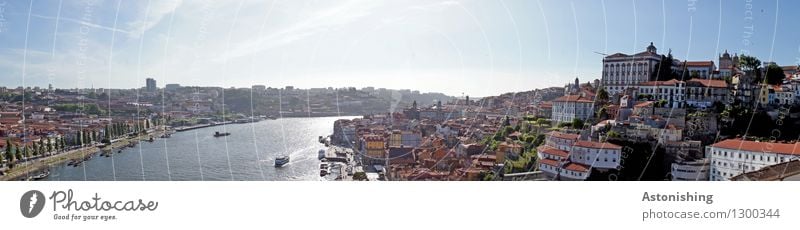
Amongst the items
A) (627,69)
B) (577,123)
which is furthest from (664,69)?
(577,123)

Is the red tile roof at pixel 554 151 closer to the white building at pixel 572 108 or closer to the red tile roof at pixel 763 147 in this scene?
the red tile roof at pixel 763 147

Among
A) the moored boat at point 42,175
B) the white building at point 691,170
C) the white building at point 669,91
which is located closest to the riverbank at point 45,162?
the moored boat at point 42,175

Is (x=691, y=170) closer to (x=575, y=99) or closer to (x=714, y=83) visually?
(x=575, y=99)

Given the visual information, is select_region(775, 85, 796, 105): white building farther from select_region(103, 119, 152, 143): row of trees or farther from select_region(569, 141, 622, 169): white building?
select_region(103, 119, 152, 143): row of trees
